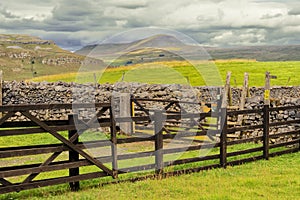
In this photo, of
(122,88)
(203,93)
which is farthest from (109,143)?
(203,93)

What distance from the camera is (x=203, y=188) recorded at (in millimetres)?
8641

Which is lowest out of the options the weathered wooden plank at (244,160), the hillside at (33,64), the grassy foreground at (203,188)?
the weathered wooden plank at (244,160)

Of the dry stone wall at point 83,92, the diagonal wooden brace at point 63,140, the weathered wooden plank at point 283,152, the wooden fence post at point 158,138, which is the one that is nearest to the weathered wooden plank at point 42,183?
the diagonal wooden brace at point 63,140

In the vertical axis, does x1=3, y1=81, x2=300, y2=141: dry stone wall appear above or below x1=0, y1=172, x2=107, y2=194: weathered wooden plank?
above

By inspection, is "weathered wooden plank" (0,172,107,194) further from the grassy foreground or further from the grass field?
the grass field

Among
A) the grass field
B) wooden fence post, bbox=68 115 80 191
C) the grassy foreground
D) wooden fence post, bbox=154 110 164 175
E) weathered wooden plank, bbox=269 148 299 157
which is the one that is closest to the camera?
the grassy foreground

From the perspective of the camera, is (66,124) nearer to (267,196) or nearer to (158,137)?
(158,137)

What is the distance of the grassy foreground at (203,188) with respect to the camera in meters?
8.15

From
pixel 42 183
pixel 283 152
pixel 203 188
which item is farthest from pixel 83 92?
pixel 203 188

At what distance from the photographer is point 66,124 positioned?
30.5 ft

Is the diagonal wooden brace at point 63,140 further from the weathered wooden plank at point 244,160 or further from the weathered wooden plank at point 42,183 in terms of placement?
the weathered wooden plank at point 244,160

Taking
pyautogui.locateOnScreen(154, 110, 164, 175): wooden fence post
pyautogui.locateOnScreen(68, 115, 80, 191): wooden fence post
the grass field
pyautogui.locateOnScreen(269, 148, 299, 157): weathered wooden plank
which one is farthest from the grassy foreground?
the grass field

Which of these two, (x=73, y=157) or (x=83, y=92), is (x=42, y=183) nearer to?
(x=73, y=157)

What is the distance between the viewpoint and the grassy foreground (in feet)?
26.7
